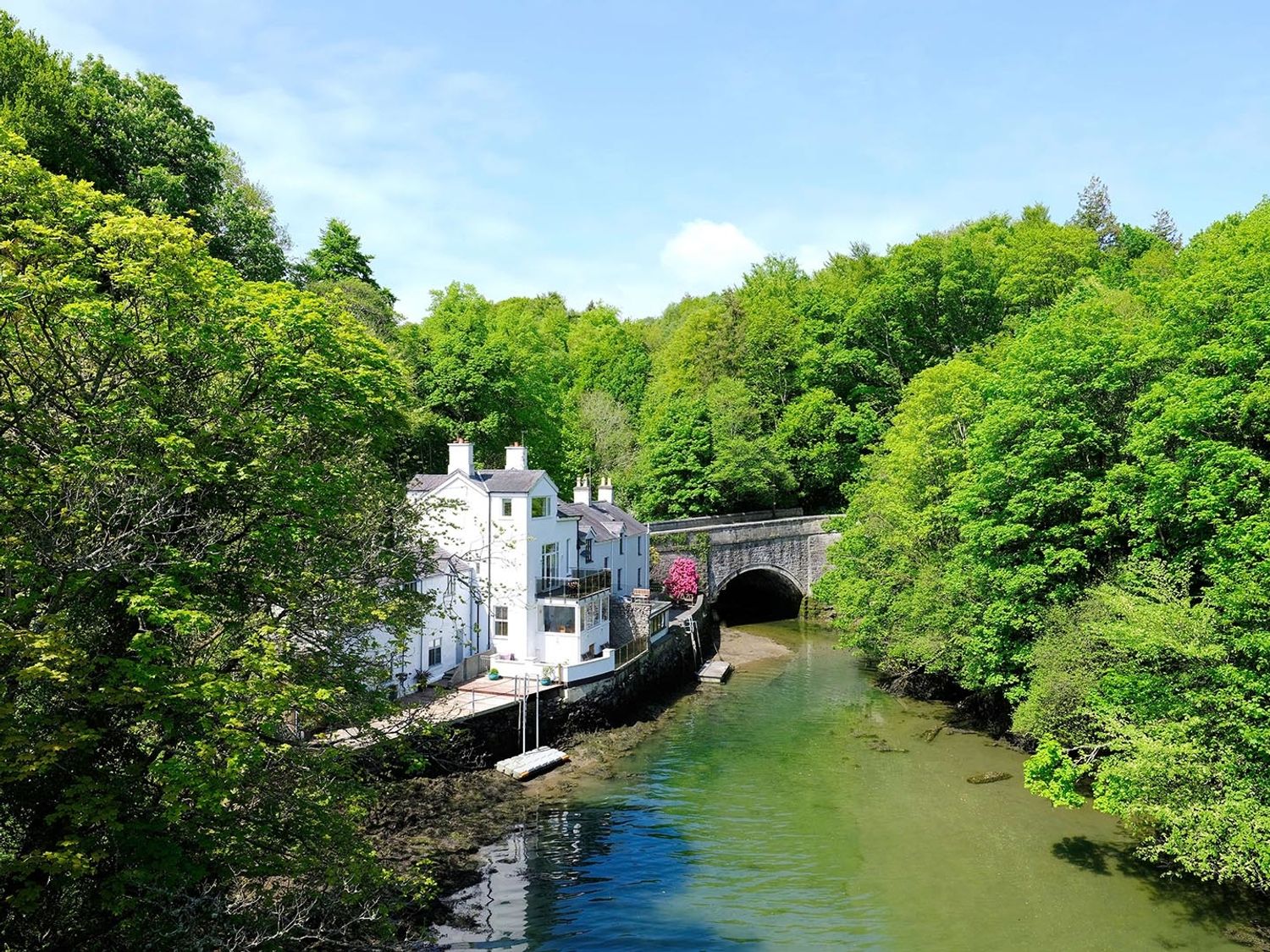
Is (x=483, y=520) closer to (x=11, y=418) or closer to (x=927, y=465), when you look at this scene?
(x=927, y=465)

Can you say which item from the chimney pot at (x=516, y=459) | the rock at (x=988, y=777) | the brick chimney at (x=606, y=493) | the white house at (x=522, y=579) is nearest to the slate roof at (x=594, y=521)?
the brick chimney at (x=606, y=493)

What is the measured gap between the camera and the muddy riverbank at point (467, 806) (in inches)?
757

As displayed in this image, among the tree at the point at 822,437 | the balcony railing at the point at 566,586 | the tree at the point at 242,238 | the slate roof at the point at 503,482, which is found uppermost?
the tree at the point at 242,238

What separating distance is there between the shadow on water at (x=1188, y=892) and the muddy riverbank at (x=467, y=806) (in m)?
12.8

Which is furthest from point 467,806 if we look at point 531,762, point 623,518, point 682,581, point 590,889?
point 682,581

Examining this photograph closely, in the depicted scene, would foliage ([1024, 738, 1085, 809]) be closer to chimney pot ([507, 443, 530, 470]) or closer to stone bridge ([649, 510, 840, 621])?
chimney pot ([507, 443, 530, 470])

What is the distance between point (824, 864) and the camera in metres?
19.7

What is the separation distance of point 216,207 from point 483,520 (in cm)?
1644

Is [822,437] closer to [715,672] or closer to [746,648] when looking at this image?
[746,648]

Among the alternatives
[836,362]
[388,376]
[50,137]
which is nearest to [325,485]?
[388,376]

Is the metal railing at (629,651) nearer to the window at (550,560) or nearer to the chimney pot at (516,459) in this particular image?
the window at (550,560)

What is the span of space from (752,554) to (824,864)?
98.9 feet

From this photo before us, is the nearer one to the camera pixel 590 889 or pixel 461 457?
pixel 590 889

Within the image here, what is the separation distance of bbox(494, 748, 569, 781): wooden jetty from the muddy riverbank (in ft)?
0.67
